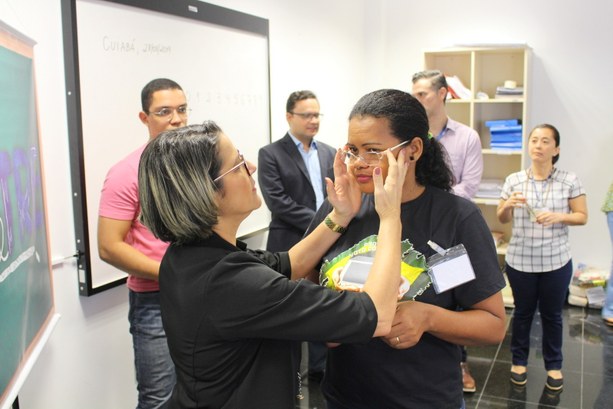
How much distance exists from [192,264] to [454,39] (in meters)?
4.68

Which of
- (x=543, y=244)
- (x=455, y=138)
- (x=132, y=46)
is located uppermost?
(x=132, y=46)

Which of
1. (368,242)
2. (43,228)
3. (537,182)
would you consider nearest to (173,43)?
(43,228)

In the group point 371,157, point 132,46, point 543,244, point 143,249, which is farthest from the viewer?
point 543,244

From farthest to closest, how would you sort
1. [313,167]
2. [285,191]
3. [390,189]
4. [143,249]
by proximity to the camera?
[313,167] < [285,191] < [143,249] < [390,189]

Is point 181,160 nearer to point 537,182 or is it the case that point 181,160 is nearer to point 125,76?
point 125,76

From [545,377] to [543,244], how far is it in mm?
879

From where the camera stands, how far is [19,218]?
1522 millimetres

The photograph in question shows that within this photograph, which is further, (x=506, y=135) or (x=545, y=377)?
(x=506, y=135)

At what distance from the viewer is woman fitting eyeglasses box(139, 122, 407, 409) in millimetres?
1137

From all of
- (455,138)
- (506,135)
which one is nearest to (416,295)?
(455,138)

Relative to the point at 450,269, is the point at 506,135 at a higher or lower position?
higher

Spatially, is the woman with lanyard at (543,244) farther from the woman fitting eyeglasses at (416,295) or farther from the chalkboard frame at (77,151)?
the chalkboard frame at (77,151)

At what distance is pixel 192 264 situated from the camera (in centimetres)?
119

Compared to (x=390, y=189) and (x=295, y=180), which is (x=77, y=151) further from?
(x=390, y=189)
